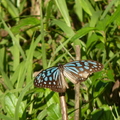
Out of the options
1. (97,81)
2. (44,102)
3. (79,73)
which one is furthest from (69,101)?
(79,73)

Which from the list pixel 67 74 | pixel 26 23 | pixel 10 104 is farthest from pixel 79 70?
pixel 26 23

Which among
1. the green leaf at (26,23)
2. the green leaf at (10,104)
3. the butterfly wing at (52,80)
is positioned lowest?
the green leaf at (10,104)

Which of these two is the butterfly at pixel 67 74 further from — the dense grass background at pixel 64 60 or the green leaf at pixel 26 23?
the green leaf at pixel 26 23

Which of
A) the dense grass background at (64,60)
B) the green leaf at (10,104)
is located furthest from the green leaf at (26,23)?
the green leaf at (10,104)

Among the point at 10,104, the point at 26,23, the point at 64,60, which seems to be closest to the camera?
the point at 10,104

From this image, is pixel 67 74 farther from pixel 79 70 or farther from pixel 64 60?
pixel 64 60

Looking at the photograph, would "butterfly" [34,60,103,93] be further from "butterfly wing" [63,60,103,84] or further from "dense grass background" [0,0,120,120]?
"dense grass background" [0,0,120,120]

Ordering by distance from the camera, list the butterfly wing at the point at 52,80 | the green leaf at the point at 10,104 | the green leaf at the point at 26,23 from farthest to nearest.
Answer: the green leaf at the point at 26,23 < the green leaf at the point at 10,104 < the butterfly wing at the point at 52,80
